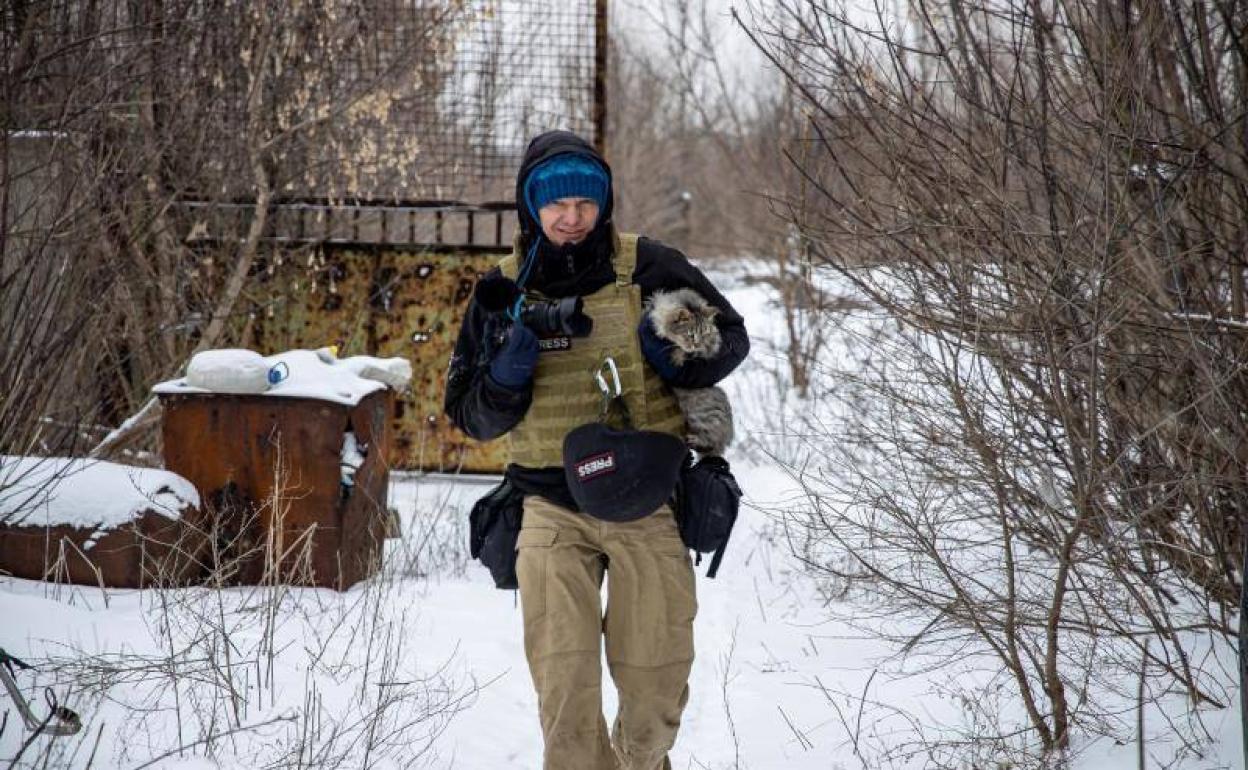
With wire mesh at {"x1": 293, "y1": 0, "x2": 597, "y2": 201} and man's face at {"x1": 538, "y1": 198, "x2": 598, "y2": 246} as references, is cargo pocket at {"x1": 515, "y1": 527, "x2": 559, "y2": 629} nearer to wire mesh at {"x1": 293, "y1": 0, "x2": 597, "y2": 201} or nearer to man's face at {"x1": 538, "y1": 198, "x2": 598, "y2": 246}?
man's face at {"x1": 538, "y1": 198, "x2": 598, "y2": 246}

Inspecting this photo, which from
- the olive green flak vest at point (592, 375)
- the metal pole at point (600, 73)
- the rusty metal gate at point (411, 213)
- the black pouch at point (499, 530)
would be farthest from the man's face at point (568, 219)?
the metal pole at point (600, 73)

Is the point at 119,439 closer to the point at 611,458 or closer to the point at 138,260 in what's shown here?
the point at 138,260

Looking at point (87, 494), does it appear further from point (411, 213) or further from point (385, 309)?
point (411, 213)

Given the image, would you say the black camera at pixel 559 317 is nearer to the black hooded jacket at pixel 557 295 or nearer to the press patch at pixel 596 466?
the black hooded jacket at pixel 557 295

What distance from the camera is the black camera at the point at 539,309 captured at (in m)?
3.09

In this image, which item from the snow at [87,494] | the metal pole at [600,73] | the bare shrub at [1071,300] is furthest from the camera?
the metal pole at [600,73]

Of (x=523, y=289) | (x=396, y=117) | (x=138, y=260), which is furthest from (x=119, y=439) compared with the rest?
(x=523, y=289)

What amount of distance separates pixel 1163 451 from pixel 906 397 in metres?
0.85

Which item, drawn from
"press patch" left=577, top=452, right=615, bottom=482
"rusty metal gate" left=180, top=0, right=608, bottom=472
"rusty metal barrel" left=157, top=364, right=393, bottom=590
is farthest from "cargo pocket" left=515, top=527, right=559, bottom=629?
"rusty metal gate" left=180, top=0, right=608, bottom=472

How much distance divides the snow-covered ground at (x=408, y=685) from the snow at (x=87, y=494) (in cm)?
31

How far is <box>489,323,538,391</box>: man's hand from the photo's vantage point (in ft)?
9.96

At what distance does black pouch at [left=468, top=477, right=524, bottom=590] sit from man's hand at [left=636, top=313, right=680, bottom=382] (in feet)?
1.77

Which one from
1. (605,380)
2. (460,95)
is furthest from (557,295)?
(460,95)

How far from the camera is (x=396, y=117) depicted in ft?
29.1
